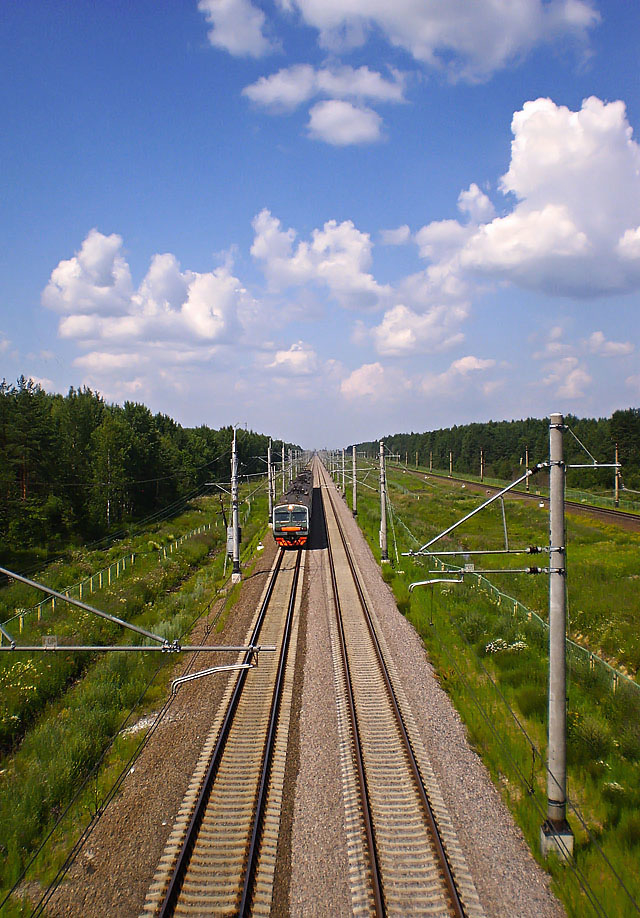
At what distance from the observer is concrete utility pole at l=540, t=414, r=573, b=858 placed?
8156mm

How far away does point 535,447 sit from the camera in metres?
94.8

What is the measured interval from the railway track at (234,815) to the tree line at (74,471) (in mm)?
24559

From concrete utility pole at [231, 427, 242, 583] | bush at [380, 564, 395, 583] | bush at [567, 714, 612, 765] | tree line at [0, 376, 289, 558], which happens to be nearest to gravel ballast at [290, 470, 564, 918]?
bush at [567, 714, 612, 765]

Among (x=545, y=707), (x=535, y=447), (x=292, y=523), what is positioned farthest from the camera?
→ (x=535, y=447)

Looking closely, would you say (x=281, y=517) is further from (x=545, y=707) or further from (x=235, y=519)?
(x=545, y=707)

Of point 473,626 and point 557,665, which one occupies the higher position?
point 557,665

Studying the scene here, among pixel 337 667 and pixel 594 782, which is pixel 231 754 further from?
pixel 594 782

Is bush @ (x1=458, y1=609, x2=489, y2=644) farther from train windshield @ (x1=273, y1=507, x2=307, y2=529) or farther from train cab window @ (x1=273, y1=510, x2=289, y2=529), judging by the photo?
train cab window @ (x1=273, y1=510, x2=289, y2=529)

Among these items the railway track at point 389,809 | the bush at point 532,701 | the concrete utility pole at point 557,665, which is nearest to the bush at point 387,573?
the railway track at point 389,809

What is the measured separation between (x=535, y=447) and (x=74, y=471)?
253 ft

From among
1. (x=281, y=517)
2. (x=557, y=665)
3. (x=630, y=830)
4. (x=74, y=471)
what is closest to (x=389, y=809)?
(x=630, y=830)

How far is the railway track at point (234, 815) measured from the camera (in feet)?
25.0

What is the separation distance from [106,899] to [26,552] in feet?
99.2

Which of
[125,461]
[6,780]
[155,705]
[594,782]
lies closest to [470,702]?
[594,782]
